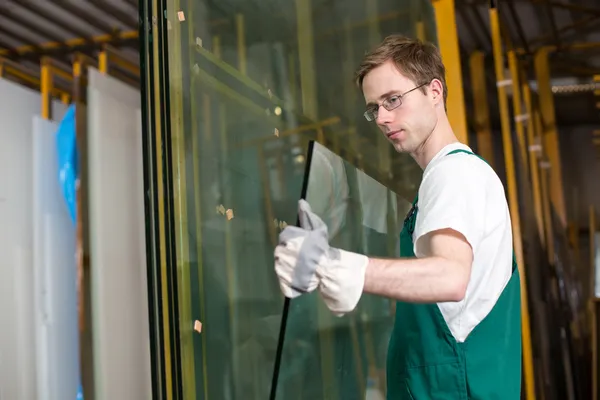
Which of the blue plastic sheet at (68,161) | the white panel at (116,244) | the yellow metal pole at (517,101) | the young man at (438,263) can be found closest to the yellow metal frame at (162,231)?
the young man at (438,263)

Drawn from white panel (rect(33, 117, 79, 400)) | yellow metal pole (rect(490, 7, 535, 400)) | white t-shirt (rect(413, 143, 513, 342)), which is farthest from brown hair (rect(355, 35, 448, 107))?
yellow metal pole (rect(490, 7, 535, 400))

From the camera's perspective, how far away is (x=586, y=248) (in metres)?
4.60

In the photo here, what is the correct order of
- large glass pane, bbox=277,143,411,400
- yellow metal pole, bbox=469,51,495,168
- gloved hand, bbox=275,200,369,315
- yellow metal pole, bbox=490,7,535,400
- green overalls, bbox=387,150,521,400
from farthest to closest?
yellow metal pole, bbox=469,51,495,168 < yellow metal pole, bbox=490,7,535,400 < large glass pane, bbox=277,143,411,400 < green overalls, bbox=387,150,521,400 < gloved hand, bbox=275,200,369,315

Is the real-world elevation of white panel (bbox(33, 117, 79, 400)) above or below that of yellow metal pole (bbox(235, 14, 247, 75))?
below

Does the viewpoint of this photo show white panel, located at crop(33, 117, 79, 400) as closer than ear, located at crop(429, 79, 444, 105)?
No

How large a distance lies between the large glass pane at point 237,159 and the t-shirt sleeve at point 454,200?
1.09 feet

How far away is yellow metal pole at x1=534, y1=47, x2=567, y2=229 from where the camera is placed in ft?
14.5

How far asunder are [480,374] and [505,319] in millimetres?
99

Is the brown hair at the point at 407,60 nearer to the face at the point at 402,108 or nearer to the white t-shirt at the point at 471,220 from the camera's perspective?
the face at the point at 402,108

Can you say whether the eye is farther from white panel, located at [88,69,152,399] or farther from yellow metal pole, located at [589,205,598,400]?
yellow metal pole, located at [589,205,598,400]

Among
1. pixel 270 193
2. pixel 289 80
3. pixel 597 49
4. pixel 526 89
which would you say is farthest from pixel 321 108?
pixel 597 49

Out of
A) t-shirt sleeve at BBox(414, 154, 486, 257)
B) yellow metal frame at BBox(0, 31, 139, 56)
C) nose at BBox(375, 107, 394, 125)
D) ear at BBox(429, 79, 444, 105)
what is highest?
yellow metal frame at BBox(0, 31, 139, 56)

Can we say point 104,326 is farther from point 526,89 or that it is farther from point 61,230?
point 526,89

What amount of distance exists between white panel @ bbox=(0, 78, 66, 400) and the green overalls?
1810mm
